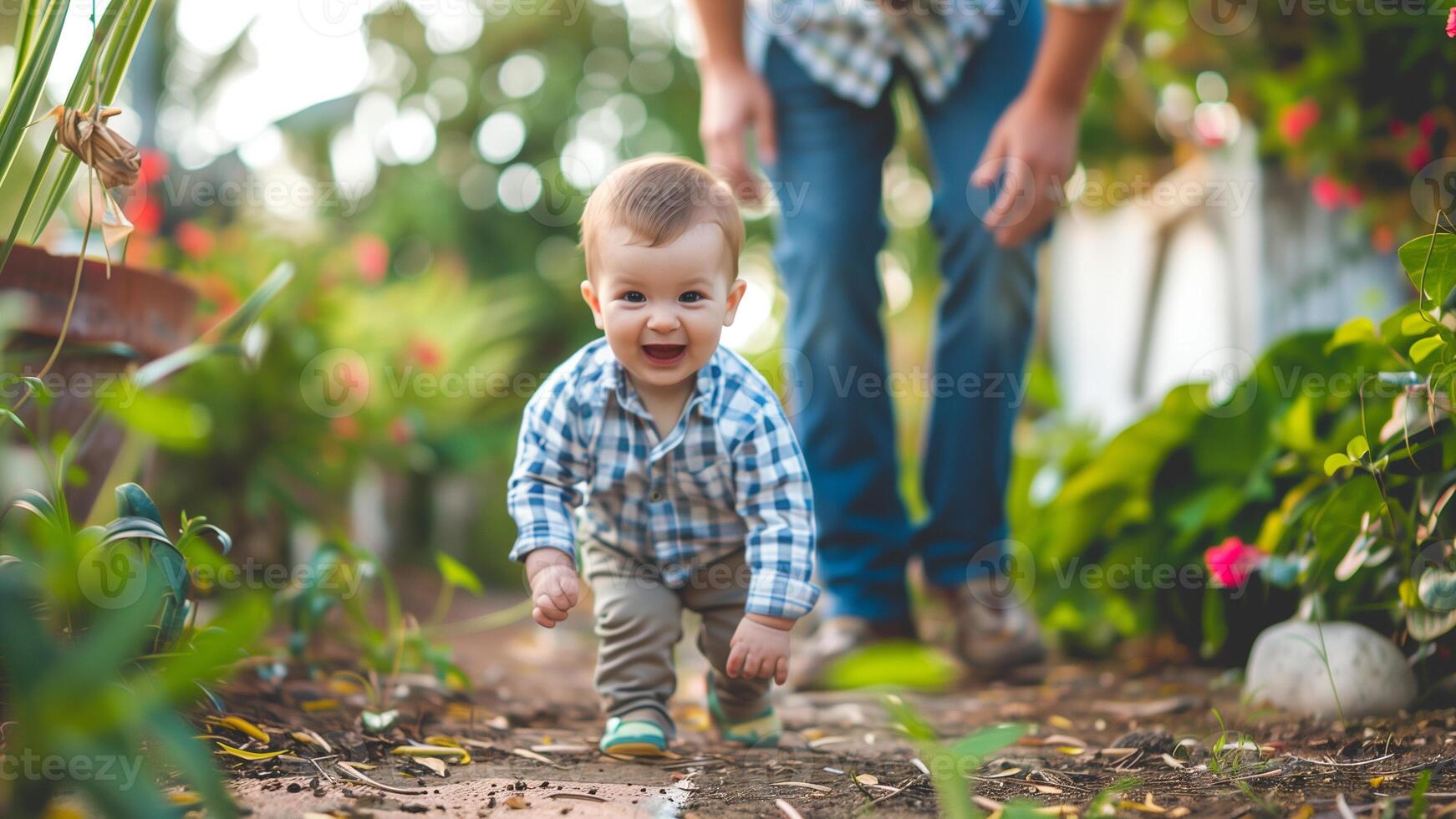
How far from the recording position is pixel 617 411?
4.67 ft

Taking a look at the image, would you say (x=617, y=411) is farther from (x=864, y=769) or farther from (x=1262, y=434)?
(x=1262, y=434)

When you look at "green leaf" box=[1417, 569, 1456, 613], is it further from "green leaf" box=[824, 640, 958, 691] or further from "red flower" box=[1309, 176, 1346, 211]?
"red flower" box=[1309, 176, 1346, 211]

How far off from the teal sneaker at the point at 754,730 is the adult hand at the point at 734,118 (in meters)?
0.97

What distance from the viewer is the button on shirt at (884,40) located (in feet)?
6.47

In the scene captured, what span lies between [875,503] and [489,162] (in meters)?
4.61

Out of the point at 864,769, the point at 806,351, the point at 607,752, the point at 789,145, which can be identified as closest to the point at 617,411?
the point at 607,752

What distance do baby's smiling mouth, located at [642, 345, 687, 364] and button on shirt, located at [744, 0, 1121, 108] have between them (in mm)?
876

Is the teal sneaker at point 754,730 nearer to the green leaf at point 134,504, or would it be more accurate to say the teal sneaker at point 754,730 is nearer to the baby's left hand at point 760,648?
the baby's left hand at point 760,648

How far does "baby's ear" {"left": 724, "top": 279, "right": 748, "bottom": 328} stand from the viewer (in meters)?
1.39

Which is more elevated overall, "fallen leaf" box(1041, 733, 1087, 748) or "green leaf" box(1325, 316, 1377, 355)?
"green leaf" box(1325, 316, 1377, 355)
